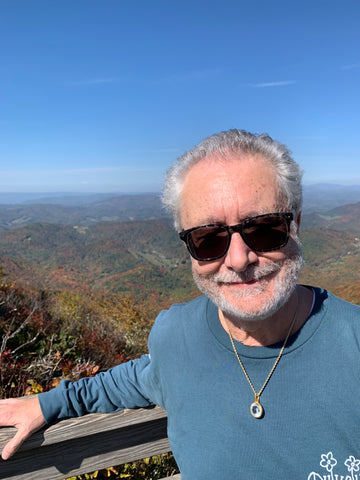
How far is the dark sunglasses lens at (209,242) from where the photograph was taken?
1.15m

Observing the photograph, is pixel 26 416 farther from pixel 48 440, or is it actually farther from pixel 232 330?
pixel 232 330

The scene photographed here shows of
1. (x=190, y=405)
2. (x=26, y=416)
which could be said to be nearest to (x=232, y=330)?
(x=190, y=405)

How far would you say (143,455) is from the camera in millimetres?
1335

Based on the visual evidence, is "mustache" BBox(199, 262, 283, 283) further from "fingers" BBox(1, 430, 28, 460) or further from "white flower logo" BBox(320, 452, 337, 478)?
"fingers" BBox(1, 430, 28, 460)

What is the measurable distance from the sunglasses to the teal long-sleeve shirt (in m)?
0.27

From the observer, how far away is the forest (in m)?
3.33

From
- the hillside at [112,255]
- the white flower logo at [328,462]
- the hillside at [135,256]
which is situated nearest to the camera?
the white flower logo at [328,462]

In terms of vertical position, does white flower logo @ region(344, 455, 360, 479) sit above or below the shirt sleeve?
below

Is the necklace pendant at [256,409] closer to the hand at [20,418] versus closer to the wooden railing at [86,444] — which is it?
the wooden railing at [86,444]

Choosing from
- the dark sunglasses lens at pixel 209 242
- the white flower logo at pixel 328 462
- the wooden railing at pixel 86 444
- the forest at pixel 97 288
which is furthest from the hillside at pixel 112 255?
the white flower logo at pixel 328 462

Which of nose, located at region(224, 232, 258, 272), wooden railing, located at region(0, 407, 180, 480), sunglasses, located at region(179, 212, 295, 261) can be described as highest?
sunglasses, located at region(179, 212, 295, 261)

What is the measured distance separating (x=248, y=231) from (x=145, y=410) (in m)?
0.76

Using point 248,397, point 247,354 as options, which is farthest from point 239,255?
point 248,397

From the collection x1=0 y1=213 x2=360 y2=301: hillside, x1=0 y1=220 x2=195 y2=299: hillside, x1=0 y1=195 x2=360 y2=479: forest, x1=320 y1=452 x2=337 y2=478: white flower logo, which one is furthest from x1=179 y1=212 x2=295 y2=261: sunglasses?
x1=0 y1=220 x2=195 y2=299: hillside
